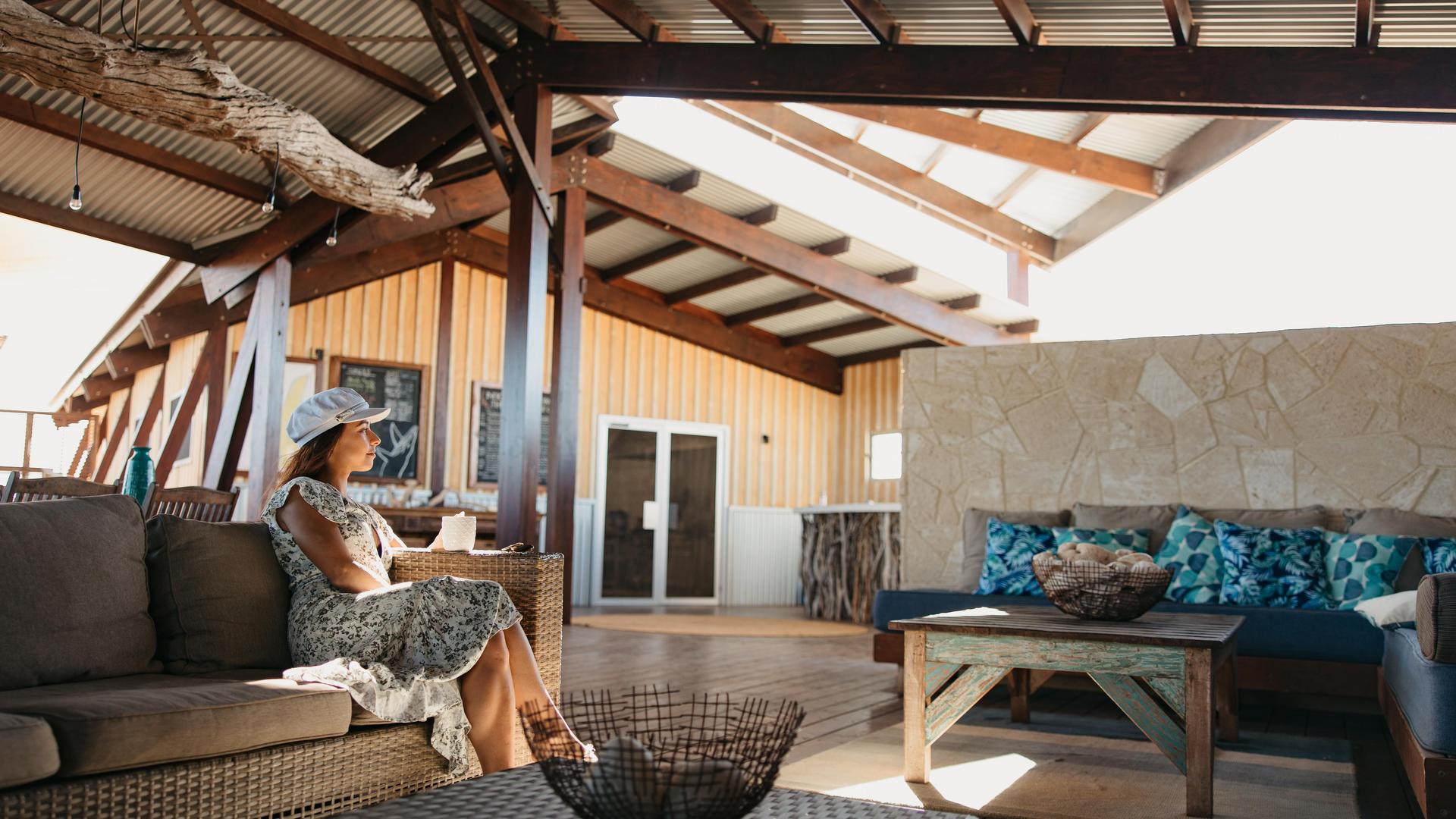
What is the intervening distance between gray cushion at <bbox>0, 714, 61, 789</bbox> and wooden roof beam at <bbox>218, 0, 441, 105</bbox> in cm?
480

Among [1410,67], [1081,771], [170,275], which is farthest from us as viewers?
[170,275]

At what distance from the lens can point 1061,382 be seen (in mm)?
5973

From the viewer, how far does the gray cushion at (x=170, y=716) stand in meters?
1.81

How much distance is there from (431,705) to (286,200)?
647 cm

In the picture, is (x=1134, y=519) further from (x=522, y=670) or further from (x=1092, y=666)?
(x=522, y=670)

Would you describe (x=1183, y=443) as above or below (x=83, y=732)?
above

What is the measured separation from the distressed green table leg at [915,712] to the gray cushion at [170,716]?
5.74ft

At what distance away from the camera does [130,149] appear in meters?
6.82

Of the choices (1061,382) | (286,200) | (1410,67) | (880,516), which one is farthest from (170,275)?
(1410,67)

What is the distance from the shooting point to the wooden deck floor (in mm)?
3879

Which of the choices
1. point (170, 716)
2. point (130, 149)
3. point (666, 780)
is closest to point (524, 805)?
point (666, 780)

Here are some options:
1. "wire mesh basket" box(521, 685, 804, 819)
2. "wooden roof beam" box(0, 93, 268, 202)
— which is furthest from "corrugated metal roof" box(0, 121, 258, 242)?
"wire mesh basket" box(521, 685, 804, 819)

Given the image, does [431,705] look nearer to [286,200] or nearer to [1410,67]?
[1410,67]

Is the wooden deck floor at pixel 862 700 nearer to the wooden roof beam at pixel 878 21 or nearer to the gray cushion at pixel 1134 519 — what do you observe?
the gray cushion at pixel 1134 519
